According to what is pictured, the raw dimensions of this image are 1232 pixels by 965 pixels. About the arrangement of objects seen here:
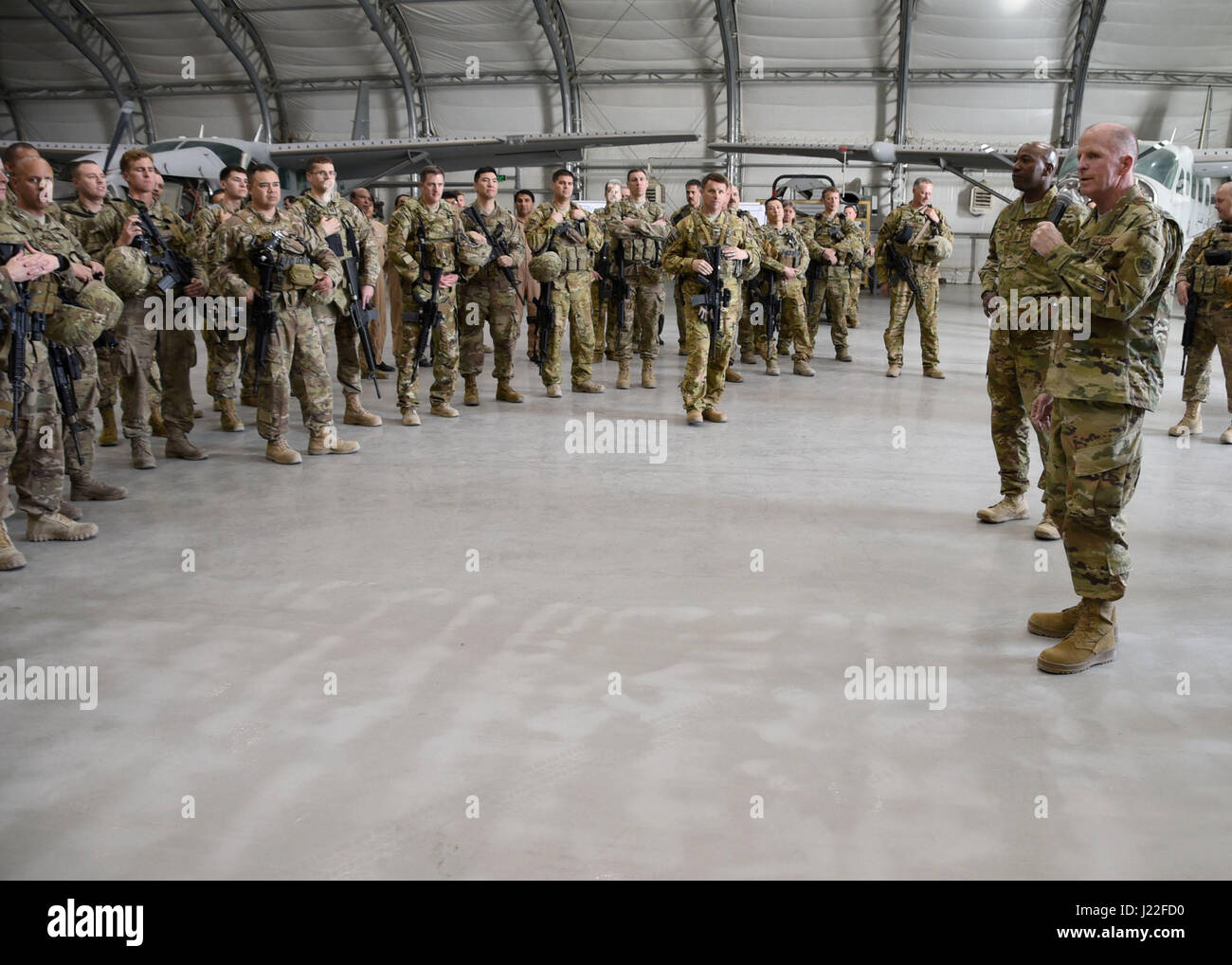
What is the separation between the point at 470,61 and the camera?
22.1 m

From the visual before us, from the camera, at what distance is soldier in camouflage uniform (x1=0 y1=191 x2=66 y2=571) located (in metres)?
3.91

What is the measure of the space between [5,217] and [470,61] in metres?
19.9

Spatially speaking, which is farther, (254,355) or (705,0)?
(705,0)

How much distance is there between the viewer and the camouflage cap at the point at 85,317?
4.34 metres

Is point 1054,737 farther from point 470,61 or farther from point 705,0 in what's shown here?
point 470,61

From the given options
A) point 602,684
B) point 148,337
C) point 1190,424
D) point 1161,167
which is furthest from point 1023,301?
point 1161,167

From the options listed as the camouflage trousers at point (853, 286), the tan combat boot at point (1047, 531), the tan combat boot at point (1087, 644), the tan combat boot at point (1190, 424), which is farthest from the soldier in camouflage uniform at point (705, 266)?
the tan combat boot at point (1087, 644)

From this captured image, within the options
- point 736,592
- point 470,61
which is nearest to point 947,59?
point 470,61

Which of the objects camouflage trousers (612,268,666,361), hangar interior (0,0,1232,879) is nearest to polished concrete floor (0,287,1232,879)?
hangar interior (0,0,1232,879)

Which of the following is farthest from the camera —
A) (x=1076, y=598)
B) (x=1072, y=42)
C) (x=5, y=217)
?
(x=1072, y=42)

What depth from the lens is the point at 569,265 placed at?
7688 millimetres

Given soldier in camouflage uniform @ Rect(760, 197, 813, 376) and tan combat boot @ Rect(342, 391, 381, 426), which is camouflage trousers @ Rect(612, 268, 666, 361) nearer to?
soldier in camouflage uniform @ Rect(760, 197, 813, 376)

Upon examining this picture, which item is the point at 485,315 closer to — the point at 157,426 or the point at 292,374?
the point at 292,374

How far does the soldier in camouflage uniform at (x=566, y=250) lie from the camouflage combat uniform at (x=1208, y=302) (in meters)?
4.34
